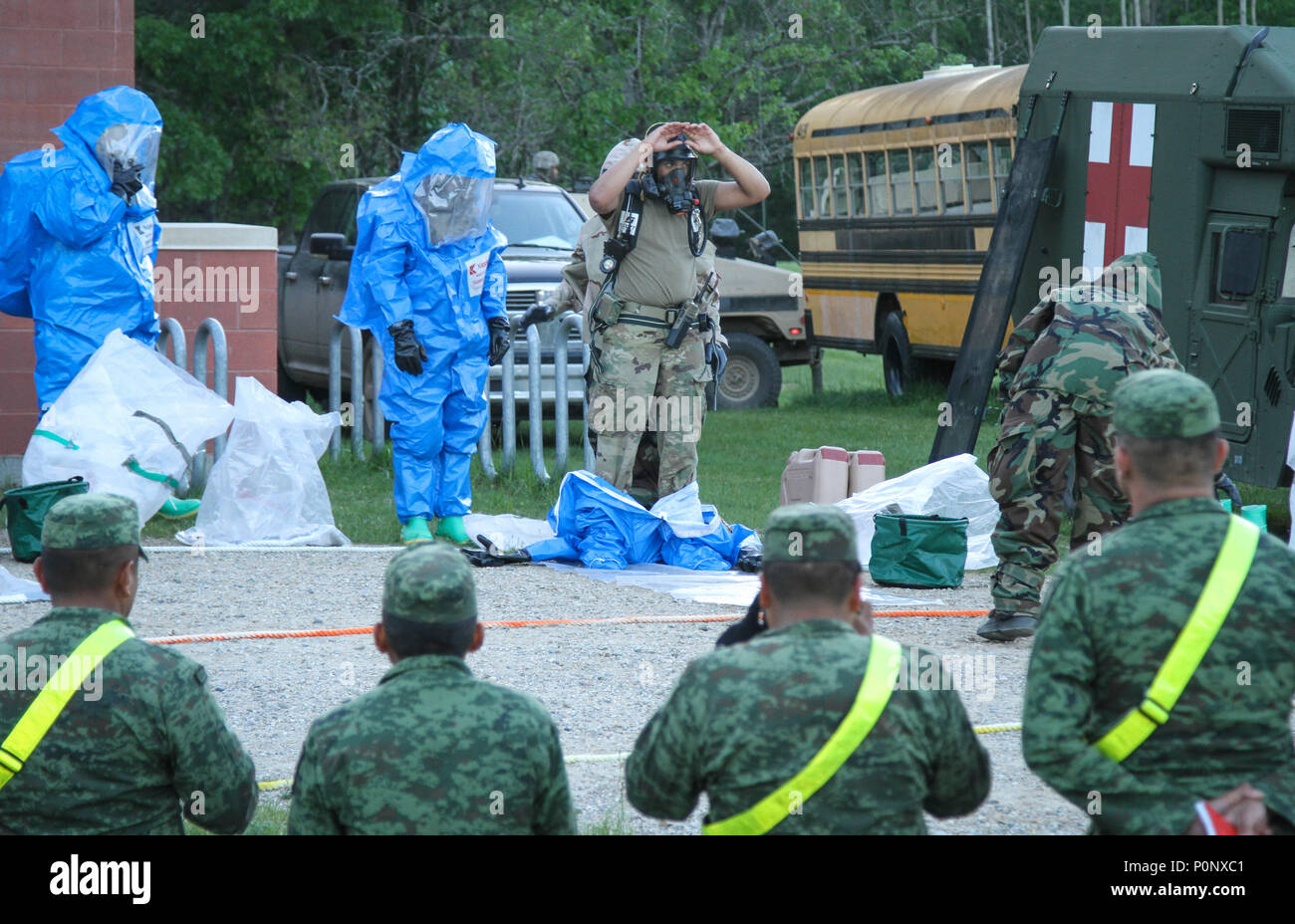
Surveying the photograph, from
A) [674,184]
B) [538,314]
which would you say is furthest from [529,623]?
[538,314]

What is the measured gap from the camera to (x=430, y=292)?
852cm

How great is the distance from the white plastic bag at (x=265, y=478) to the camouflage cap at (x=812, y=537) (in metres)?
5.98

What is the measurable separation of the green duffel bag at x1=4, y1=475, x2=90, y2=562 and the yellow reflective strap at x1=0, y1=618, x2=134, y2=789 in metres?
4.71

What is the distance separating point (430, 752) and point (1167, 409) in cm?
143

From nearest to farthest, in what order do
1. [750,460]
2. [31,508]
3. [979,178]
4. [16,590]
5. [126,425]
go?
[16,590] < [31,508] < [126,425] < [750,460] < [979,178]

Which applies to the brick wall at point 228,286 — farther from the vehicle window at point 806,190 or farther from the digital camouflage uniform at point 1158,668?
the vehicle window at point 806,190

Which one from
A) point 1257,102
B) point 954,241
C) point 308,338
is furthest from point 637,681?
point 954,241

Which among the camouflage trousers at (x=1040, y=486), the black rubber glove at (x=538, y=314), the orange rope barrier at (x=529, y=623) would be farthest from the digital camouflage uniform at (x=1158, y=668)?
the black rubber glove at (x=538, y=314)

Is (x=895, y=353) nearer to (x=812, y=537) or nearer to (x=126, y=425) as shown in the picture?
(x=126, y=425)

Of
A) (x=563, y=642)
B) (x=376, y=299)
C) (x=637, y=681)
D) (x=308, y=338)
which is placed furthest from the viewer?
(x=308, y=338)

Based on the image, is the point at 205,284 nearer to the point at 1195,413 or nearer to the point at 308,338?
the point at 308,338

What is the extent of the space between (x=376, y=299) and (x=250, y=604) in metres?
1.87

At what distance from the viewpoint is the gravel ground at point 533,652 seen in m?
4.86
